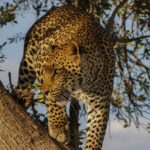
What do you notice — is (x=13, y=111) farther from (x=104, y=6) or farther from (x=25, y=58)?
(x=104, y=6)

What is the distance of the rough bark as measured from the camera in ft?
15.0

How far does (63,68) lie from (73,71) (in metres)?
0.12

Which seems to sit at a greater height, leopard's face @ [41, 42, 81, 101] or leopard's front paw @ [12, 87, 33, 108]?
leopard's face @ [41, 42, 81, 101]

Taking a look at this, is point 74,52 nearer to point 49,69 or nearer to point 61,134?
point 49,69

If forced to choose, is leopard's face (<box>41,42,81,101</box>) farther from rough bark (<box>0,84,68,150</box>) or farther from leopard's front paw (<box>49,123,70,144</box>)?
rough bark (<box>0,84,68,150</box>)

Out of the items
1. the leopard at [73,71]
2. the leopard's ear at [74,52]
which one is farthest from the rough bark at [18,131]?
the leopard's ear at [74,52]

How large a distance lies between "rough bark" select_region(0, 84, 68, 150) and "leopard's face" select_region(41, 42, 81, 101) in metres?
1.74

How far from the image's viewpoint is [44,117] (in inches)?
270

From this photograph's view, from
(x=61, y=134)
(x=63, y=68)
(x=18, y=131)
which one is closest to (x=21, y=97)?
(x=63, y=68)

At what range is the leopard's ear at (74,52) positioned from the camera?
21.7ft

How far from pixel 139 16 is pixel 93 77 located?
2.57 m

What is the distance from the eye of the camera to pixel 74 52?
21.8ft

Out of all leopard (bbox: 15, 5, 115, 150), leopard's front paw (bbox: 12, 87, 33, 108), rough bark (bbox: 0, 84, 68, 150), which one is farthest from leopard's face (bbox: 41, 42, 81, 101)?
rough bark (bbox: 0, 84, 68, 150)

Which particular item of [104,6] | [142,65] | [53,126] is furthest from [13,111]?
[142,65]
